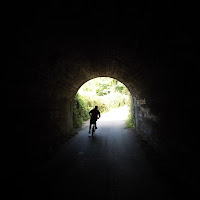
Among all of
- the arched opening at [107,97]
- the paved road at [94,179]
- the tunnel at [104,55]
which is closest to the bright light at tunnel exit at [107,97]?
the arched opening at [107,97]

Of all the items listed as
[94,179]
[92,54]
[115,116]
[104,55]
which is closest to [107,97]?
[115,116]

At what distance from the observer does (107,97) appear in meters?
28.2

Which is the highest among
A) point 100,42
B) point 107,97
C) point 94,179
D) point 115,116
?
point 107,97

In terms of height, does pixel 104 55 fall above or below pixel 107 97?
Result: below

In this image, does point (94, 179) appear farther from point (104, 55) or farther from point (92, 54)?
point (104, 55)

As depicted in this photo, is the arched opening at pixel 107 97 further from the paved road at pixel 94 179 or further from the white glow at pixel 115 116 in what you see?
the paved road at pixel 94 179

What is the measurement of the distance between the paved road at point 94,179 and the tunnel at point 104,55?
2.80ft

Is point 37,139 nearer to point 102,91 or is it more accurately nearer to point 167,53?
point 167,53

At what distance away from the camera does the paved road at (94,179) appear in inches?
108

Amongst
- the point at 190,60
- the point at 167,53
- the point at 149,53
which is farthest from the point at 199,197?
the point at 149,53

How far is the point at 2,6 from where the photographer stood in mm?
2355

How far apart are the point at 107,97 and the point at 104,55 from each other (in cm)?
2277

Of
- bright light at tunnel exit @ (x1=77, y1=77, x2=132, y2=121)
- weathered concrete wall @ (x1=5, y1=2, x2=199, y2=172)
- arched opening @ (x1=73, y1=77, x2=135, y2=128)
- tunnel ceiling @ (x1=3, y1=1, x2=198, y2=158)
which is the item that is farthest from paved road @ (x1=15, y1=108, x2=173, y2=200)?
bright light at tunnel exit @ (x1=77, y1=77, x2=132, y2=121)

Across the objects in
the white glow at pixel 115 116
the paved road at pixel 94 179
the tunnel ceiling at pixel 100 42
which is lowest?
the paved road at pixel 94 179
